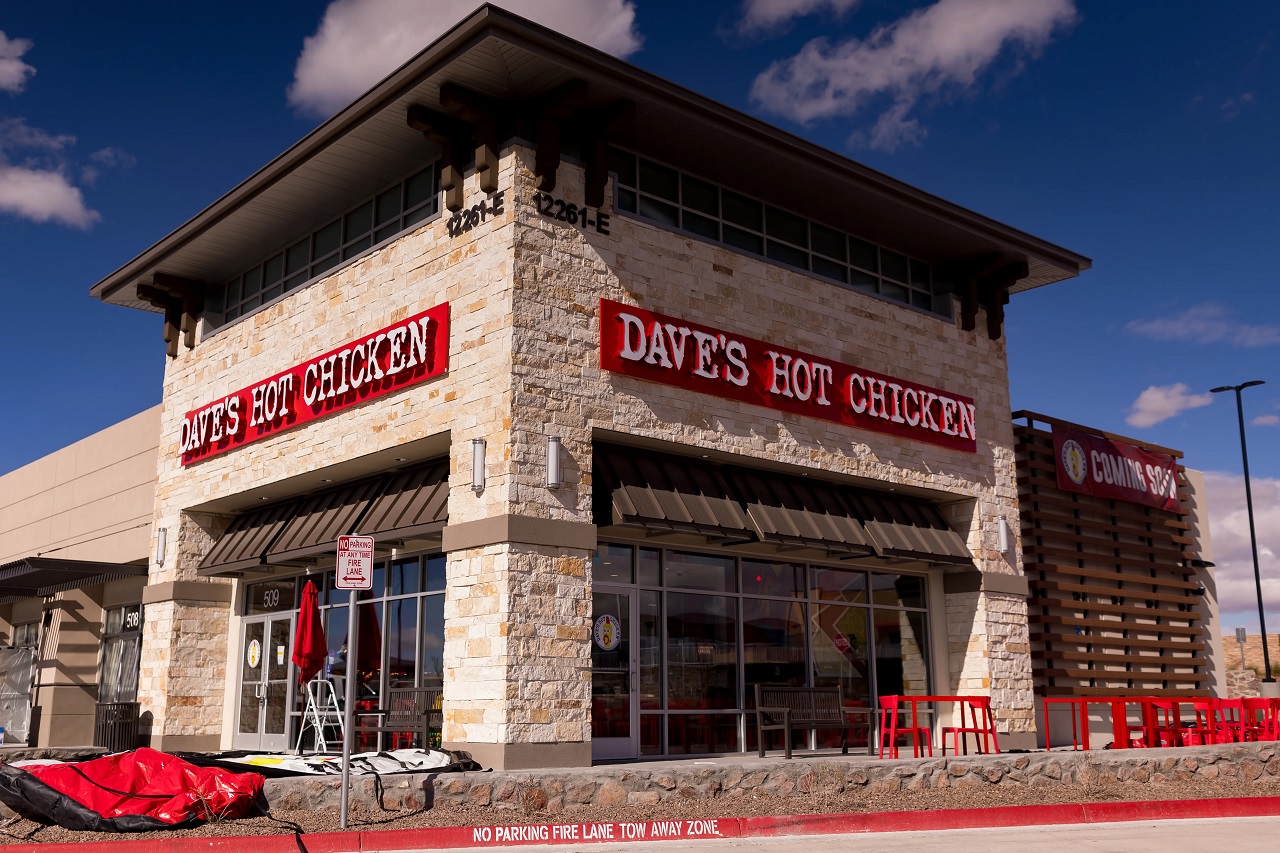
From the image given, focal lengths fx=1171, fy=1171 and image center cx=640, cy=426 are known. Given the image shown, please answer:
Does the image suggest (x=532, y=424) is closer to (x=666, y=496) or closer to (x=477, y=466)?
(x=477, y=466)

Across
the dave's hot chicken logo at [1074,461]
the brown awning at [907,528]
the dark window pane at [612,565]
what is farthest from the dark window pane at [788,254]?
the dave's hot chicken logo at [1074,461]

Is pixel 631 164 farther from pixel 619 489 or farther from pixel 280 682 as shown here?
pixel 280 682

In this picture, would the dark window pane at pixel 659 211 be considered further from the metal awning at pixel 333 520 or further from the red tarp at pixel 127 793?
the red tarp at pixel 127 793

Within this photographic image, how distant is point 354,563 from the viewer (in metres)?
11.3

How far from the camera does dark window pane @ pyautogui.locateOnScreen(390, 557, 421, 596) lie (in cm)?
1683

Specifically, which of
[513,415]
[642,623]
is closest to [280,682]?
[642,623]

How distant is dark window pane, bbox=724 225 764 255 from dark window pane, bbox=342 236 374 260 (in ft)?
17.6

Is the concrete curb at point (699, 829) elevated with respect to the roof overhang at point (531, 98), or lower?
lower

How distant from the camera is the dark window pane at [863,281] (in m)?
19.4

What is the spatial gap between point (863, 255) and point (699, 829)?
37.3ft

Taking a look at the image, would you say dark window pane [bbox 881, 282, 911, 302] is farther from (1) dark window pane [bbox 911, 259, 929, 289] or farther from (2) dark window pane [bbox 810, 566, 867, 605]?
(2) dark window pane [bbox 810, 566, 867, 605]

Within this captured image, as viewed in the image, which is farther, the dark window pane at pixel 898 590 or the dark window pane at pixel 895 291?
the dark window pane at pixel 895 291

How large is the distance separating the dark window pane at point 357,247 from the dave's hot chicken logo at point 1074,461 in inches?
521

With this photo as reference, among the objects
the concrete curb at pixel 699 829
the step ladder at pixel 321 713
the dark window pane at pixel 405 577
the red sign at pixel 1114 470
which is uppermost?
the red sign at pixel 1114 470
